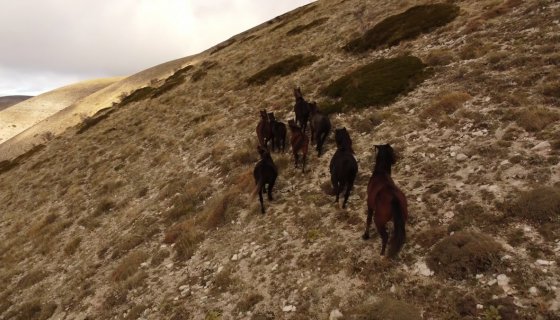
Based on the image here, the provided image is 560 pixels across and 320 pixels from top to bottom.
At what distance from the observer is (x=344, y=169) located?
11.3 metres

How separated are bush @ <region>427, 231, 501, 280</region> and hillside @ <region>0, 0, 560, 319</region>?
0.03 meters

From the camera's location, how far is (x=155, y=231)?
15.8 m

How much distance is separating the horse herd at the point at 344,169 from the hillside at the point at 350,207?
635 millimetres

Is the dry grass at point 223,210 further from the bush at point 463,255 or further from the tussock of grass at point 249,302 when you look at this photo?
the bush at point 463,255

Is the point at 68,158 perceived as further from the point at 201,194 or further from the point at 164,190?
the point at 201,194

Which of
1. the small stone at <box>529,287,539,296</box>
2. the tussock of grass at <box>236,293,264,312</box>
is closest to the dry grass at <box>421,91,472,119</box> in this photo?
the small stone at <box>529,287,539,296</box>

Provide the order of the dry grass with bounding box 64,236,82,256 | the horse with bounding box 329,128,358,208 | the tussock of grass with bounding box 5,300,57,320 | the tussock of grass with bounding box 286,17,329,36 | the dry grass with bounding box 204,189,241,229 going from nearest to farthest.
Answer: the horse with bounding box 329,128,358,208, the tussock of grass with bounding box 5,300,57,320, the dry grass with bounding box 204,189,241,229, the dry grass with bounding box 64,236,82,256, the tussock of grass with bounding box 286,17,329,36

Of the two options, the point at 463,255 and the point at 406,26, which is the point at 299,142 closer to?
the point at 463,255

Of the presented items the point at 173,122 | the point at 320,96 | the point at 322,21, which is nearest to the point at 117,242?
the point at 320,96

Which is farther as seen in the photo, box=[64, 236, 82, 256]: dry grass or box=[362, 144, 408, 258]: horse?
box=[64, 236, 82, 256]: dry grass

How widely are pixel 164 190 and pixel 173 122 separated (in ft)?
46.1

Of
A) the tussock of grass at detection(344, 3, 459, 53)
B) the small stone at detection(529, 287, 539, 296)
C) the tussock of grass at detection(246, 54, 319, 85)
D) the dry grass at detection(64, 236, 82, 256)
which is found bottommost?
the dry grass at detection(64, 236, 82, 256)

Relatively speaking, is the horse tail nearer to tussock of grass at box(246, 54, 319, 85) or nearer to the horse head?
the horse head

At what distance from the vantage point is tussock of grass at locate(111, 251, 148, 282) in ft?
43.7
